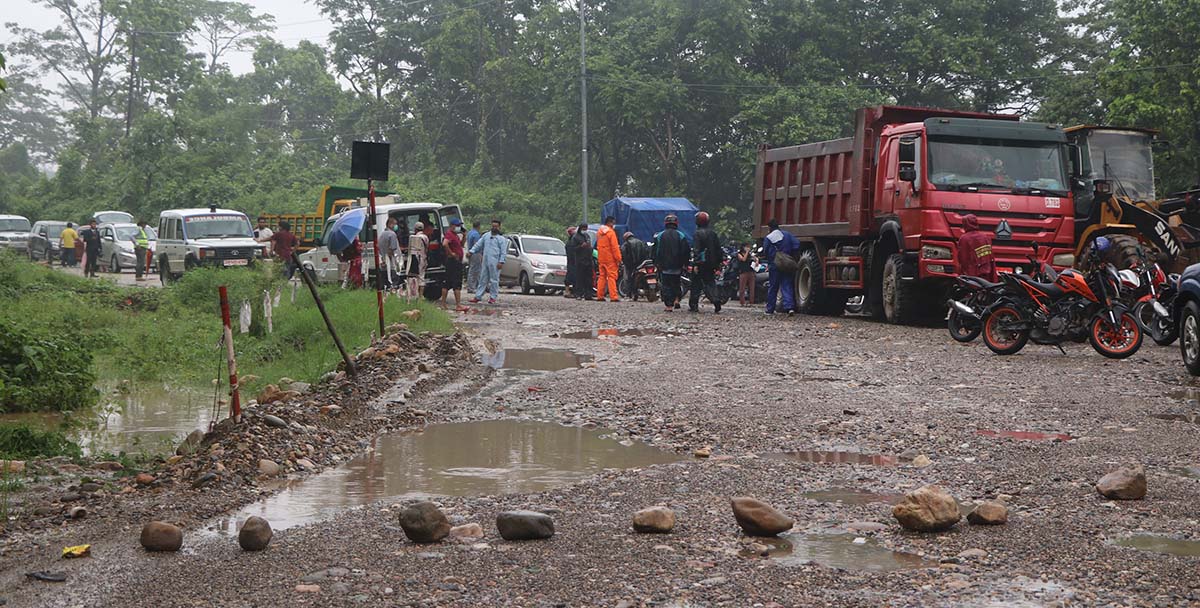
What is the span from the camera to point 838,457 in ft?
24.9

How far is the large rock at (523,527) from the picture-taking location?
538 centimetres

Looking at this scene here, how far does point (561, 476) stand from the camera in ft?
23.3

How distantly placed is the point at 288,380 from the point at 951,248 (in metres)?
10.2

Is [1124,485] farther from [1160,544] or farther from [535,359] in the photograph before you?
[535,359]

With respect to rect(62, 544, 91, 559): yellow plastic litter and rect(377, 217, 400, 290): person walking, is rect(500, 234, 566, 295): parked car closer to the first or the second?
rect(377, 217, 400, 290): person walking

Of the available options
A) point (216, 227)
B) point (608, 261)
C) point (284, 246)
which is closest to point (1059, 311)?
point (608, 261)

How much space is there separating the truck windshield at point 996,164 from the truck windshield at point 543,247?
1534 centimetres

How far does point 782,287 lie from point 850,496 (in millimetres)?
16241

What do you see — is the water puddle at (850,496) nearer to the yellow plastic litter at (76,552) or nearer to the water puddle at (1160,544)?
the water puddle at (1160,544)

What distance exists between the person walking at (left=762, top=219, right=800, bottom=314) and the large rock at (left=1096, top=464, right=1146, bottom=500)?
1600cm

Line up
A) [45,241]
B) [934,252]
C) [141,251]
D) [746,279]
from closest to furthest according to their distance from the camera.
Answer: [934,252] < [746,279] < [141,251] < [45,241]

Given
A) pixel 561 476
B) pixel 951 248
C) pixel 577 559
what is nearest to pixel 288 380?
pixel 561 476

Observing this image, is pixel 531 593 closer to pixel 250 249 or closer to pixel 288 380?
pixel 288 380

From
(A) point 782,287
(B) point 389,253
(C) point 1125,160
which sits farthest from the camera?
(B) point 389,253
